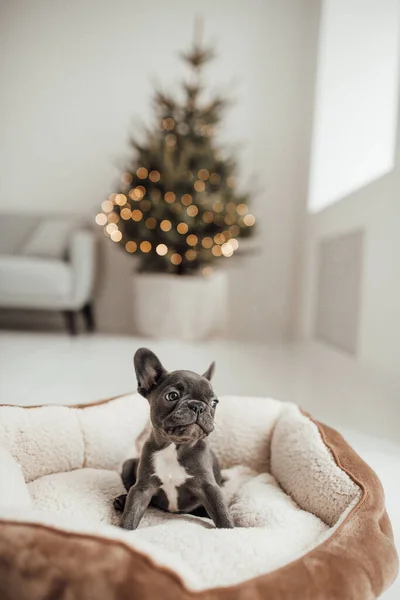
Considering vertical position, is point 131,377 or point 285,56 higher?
point 285,56

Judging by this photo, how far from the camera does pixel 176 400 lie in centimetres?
92

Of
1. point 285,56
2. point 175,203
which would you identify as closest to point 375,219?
point 175,203

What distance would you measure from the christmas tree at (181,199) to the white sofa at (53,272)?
277 millimetres

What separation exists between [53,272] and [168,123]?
1.29 meters

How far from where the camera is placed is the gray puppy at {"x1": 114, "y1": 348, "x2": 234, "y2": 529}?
0.91 metres

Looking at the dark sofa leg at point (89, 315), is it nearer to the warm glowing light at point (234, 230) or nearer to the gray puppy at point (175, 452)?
the warm glowing light at point (234, 230)

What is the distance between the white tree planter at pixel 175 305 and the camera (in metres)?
3.87

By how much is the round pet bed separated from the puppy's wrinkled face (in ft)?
0.48

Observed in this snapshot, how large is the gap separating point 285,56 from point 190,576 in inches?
189

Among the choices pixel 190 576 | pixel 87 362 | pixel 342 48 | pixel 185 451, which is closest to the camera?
pixel 190 576

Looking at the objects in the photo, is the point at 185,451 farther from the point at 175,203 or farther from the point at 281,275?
the point at 281,275

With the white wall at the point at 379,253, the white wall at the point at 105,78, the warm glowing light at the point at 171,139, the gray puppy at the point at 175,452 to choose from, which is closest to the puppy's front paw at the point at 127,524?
the gray puppy at the point at 175,452

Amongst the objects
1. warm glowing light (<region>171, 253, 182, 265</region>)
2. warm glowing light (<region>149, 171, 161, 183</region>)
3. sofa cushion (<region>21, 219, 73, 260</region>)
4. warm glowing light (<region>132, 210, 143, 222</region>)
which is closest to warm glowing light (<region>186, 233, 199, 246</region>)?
warm glowing light (<region>171, 253, 182, 265</region>)

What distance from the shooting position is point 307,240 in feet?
15.1
